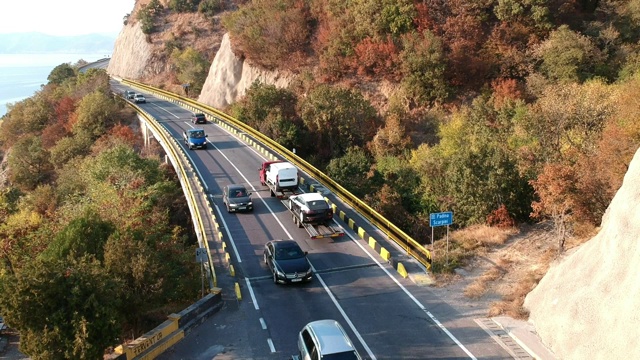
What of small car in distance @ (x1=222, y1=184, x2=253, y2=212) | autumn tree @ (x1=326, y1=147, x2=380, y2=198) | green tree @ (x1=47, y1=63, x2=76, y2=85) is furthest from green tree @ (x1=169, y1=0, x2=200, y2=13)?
small car in distance @ (x1=222, y1=184, x2=253, y2=212)

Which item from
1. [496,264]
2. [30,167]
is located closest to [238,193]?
[496,264]

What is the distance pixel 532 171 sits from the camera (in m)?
28.9

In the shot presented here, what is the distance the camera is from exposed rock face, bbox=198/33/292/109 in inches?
2441

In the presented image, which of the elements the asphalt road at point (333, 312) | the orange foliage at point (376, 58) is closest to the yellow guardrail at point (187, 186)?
the asphalt road at point (333, 312)

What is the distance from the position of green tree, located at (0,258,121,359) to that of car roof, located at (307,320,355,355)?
5.87 metres

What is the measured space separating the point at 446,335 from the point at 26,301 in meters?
12.8

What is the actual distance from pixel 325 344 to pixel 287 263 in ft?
24.9

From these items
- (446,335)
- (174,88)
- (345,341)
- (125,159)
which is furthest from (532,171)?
(174,88)

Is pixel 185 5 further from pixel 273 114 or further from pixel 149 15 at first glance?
pixel 273 114

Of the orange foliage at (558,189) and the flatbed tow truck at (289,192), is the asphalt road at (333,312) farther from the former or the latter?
the orange foliage at (558,189)

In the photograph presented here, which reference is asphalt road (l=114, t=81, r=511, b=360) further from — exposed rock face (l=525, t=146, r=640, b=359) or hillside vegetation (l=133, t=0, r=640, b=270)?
hillside vegetation (l=133, t=0, r=640, b=270)

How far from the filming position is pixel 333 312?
19.0 metres

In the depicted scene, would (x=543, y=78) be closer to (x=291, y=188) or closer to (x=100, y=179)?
(x=291, y=188)

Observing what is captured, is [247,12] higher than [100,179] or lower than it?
higher
